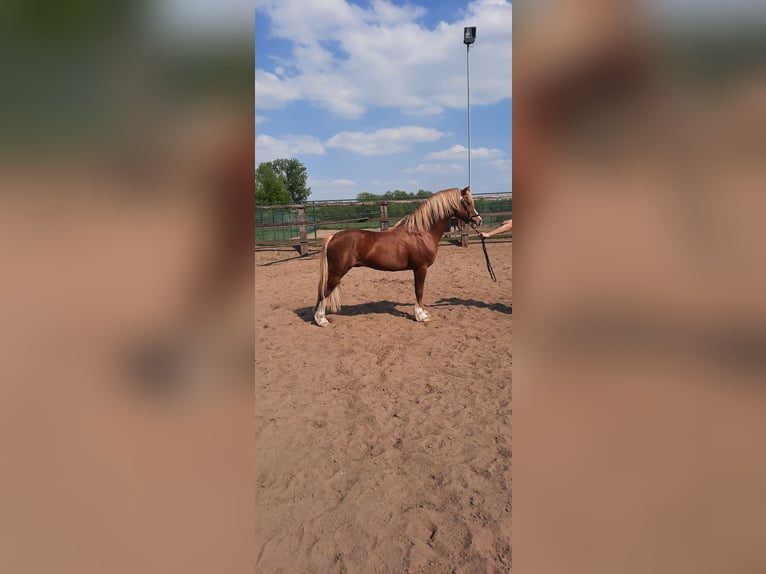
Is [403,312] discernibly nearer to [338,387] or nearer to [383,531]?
[338,387]

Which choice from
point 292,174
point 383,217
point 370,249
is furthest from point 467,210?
point 292,174

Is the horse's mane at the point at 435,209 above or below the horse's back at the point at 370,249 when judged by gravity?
above

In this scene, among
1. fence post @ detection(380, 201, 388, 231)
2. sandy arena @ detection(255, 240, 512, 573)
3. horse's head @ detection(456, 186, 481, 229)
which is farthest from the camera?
fence post @ detection(380, 201, 388, 231)

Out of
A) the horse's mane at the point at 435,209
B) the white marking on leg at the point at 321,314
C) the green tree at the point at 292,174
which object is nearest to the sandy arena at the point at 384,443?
the white marking on leg at the point at 321,314

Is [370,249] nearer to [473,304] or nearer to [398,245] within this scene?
[398,245]

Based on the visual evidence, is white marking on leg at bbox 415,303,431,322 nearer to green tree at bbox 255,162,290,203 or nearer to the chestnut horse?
the chestnut horse

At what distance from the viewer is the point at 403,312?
6.07 meters

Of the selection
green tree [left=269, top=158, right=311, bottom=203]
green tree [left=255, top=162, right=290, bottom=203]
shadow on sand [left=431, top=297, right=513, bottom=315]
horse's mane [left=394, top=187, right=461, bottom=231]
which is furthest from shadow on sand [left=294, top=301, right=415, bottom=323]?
green tree [left=269, top=158, right=311, bottom=203]

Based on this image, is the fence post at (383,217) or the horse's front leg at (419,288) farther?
the fence post at (383,217)

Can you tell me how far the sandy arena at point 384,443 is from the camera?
1.82 meters

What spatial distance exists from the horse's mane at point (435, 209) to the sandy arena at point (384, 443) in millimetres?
1330

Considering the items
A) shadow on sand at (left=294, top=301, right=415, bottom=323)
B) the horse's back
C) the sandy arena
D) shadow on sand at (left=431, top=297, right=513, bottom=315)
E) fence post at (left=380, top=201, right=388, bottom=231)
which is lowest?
the sandy arena

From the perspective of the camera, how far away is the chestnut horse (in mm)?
5266

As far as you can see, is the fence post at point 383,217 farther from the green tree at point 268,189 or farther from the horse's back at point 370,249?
the green tree at point 268,189
